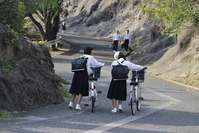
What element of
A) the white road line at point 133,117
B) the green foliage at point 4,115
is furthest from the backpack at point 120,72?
the green foliage at point 4,115

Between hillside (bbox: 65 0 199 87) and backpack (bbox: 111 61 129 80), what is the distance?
7.96m

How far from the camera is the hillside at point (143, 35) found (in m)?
21.2

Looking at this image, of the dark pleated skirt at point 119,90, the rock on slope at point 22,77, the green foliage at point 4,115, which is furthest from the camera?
the dark pleated skirt at point 119,90

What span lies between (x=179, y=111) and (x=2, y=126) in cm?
511

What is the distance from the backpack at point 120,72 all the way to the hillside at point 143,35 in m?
7.96

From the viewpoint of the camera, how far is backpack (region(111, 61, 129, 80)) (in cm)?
1059

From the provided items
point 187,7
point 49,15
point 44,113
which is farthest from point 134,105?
point 49,15

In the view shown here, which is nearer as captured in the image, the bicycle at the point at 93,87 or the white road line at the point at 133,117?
the white road line at the point at 133,117

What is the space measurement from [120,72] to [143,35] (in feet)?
100.0

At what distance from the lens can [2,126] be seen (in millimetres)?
8438

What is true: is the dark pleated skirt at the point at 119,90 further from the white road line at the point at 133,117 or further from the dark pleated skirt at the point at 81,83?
the dark pleated skirt at the point at 81,83

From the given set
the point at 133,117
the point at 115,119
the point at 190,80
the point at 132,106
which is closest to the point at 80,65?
the point at 132,106

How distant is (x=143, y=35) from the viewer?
4062 centimetres

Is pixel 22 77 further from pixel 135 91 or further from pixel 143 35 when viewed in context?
pixel 143 35
